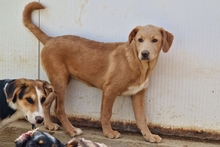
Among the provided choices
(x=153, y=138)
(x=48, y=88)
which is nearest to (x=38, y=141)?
(x=48, y=88)

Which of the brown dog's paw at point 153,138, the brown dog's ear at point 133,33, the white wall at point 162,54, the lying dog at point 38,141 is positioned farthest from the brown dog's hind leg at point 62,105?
the lying dog at point 38,141

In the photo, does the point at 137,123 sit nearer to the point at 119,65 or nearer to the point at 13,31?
the point at 119,65

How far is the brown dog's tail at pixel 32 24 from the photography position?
5.63 m

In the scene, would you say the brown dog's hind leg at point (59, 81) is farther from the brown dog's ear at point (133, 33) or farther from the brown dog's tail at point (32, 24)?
the brown dog's ear at point (133, 33)

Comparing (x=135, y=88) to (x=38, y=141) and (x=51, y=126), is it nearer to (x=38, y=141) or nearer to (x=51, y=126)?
(x=51, y=126)

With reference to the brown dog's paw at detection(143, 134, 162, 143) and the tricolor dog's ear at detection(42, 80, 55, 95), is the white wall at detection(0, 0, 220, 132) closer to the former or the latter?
the brown dog's paw at detection(143, 134, 162, 143)

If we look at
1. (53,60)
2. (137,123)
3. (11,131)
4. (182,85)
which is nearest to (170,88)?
(182,85)

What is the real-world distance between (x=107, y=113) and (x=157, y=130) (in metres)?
0.81

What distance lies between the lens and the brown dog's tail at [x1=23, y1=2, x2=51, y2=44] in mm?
5629

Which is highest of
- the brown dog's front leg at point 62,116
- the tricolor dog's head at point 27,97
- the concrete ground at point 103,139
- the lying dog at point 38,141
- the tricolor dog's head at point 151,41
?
the tricolor dog's head at point 151,41

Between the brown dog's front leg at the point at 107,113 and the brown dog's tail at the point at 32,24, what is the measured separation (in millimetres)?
1180

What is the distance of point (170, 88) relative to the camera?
549 centimetres

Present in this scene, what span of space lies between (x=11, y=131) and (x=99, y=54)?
1.68 m

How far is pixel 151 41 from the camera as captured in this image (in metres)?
5.02
